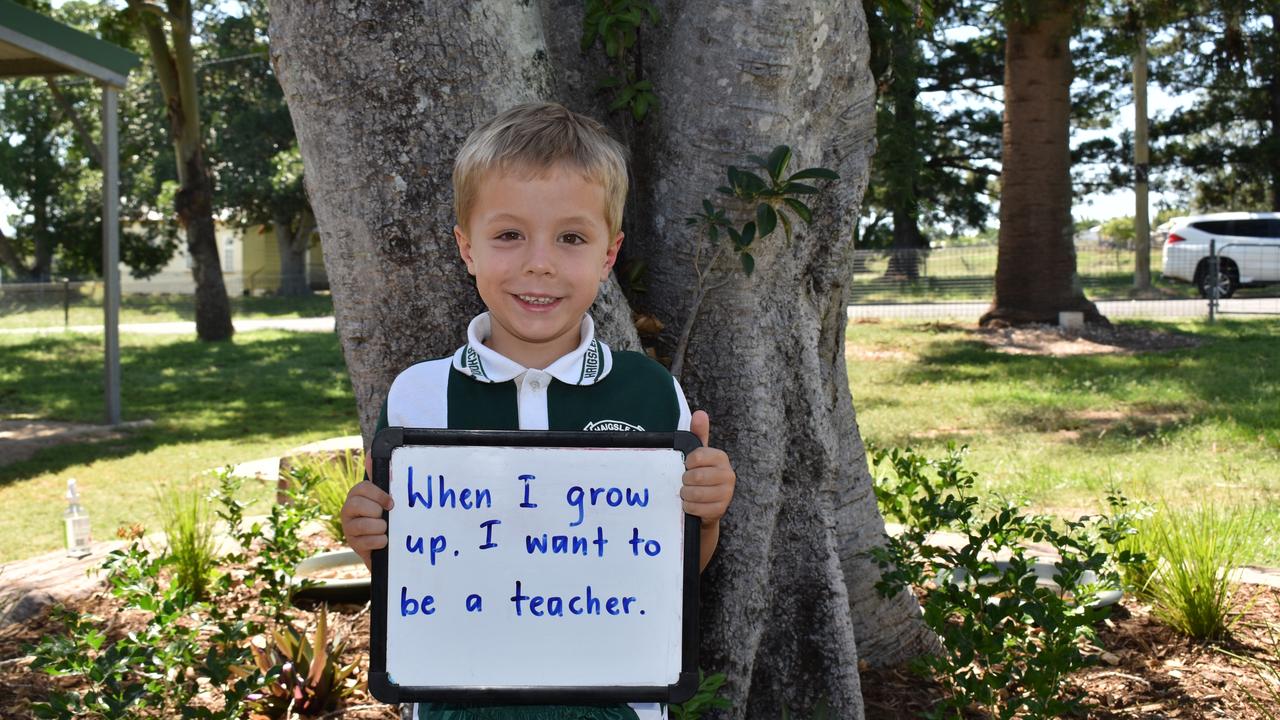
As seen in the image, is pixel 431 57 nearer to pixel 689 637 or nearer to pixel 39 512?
pixel 689 637

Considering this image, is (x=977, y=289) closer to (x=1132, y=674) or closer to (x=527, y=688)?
Answer: (x=1132, y=674)

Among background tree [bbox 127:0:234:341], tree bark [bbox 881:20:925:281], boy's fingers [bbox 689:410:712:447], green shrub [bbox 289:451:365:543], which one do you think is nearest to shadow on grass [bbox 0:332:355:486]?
background tree [bbox 127:0:234:341]

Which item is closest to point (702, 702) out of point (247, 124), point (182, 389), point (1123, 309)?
point (182, 389)

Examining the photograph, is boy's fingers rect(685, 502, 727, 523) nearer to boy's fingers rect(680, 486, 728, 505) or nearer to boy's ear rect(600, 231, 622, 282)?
boy's fingers rect(680, 486, 728, 505)

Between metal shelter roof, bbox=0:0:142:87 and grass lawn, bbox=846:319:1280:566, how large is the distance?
7.22 m

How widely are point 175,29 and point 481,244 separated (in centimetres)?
1724

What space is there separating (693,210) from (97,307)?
27.4m

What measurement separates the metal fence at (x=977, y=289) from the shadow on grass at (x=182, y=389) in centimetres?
973

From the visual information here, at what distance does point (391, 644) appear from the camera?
6.72 feet

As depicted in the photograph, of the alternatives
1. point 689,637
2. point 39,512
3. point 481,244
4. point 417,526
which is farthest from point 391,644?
point 39,512

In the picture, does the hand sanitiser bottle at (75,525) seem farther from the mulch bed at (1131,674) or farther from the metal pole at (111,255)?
the metal pole at (111,255)

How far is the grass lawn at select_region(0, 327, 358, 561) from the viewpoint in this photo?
736 centimetres

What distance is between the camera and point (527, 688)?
2.04 metres

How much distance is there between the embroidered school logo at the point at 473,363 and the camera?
2.13 m
